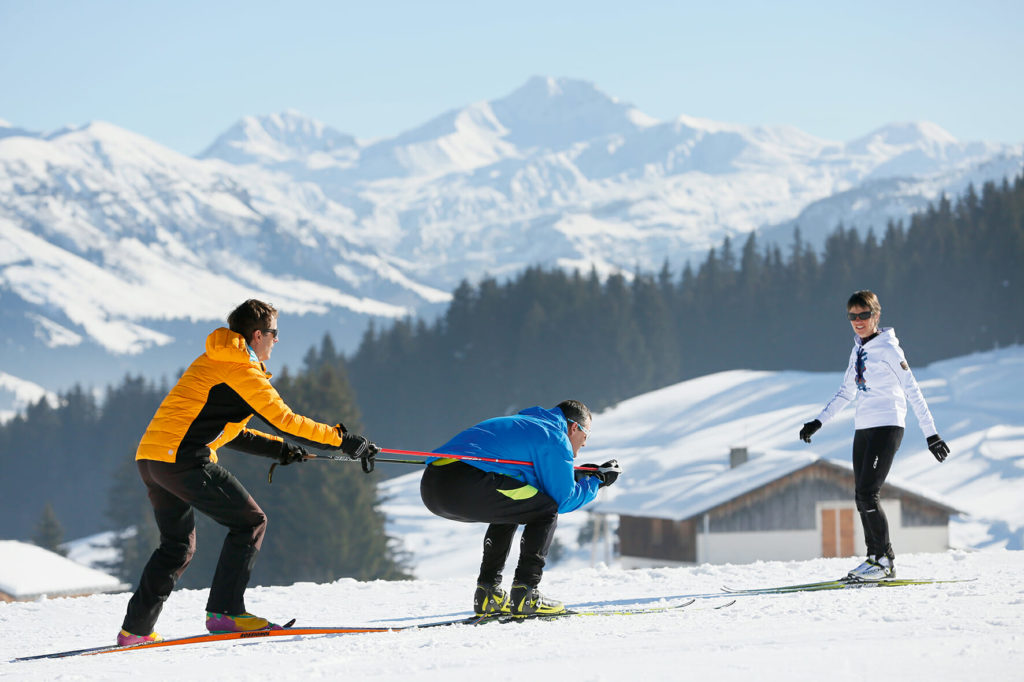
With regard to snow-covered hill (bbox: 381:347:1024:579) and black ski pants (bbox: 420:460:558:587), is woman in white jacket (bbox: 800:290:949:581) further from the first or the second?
snow-covered hill (bbox: 381:347:1024:579)

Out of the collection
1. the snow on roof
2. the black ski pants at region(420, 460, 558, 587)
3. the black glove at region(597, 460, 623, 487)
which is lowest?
the snow on roof

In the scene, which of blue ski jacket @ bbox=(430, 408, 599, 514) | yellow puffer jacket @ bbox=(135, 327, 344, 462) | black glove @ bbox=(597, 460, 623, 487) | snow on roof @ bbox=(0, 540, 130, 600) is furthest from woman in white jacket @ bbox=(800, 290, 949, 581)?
snow on roof @ bbox=(0, 540, 130, 600)

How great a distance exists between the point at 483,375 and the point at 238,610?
9744 cm

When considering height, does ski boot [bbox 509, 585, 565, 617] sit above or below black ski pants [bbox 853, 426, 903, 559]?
below

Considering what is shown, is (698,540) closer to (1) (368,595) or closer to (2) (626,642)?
(1) (368,595)

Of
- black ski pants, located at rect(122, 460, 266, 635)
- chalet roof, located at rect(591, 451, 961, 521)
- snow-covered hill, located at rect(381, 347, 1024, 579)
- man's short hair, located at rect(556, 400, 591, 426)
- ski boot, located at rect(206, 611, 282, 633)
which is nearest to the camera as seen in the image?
black ski pants, located at rect(122, 460, 266, 635)

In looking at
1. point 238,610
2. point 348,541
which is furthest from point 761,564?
point 348,541

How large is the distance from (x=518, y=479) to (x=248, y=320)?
167 cm

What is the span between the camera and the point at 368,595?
32.0ft

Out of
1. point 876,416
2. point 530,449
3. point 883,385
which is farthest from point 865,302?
point 530,449

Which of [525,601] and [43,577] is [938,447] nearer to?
[525,601]

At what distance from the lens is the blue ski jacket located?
648 cm

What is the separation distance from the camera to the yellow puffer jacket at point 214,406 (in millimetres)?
6020

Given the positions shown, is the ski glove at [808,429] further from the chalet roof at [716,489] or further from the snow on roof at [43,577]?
the snow on roof at [43,577]
